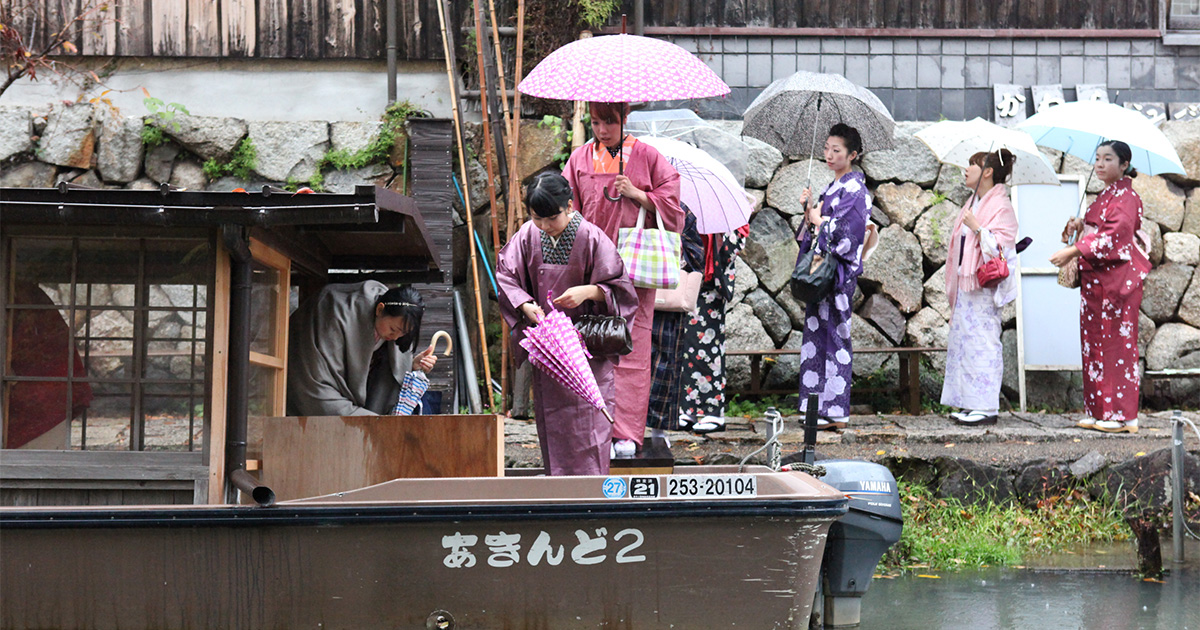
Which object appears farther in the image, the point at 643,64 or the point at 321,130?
the point at 321,130

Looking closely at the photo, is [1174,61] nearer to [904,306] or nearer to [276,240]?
[904,306]

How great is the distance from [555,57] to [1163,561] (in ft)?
16.5

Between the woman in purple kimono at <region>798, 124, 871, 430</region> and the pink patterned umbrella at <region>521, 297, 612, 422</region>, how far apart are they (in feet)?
10.8

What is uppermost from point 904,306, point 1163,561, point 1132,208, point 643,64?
point 643,64

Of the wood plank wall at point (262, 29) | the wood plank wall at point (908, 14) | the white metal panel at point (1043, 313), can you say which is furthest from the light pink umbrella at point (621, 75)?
the white metal panel at point (1043, 313)

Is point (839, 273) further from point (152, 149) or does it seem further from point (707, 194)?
point (152, 149)

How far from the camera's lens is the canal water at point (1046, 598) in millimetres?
5457

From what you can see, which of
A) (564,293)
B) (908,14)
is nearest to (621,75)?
(564,293)

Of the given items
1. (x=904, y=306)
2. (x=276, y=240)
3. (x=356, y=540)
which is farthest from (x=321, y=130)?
(x=356, y=540)

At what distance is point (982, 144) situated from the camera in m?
8.16

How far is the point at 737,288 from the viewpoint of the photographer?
9844 millimetres

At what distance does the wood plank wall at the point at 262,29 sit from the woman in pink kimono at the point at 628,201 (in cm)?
418

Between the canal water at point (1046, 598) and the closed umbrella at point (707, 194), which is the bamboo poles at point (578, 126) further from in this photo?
the canal water at point (1046, 598)

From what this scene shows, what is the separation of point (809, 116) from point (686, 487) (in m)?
4.91
